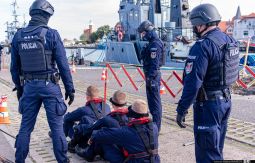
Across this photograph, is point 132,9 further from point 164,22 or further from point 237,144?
point 237,144

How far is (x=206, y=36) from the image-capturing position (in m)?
3.51

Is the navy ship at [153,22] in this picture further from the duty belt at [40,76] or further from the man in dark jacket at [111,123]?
the duty belt at [40,76]

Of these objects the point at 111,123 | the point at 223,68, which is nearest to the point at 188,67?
the point at 223,68

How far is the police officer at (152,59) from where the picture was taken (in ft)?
19.7

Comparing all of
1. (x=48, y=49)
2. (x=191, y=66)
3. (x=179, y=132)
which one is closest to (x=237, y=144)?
(x=179, y=132)

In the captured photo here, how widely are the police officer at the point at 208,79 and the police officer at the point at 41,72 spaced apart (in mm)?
1721

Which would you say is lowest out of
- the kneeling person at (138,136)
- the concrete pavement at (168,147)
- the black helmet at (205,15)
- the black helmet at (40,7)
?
the concrete pavement at (168,147)

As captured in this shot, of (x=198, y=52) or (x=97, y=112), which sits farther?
(x=97, y=112)

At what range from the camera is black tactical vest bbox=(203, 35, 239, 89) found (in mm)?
3508

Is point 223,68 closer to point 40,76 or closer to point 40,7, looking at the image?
point 40,76

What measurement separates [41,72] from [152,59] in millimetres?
2367

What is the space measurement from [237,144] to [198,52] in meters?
3.10

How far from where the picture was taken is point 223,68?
3525mm

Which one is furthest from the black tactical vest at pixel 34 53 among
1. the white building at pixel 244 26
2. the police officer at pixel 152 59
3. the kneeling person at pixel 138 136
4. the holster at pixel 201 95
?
the white building at pixel 244 26
